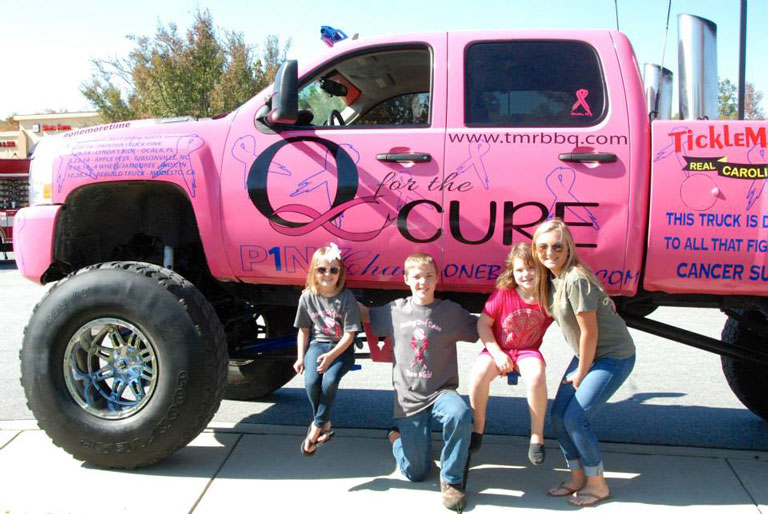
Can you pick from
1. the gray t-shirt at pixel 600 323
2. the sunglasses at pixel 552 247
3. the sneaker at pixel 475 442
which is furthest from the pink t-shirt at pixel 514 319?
the sneaker at pixel 475 442

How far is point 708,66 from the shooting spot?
404cm

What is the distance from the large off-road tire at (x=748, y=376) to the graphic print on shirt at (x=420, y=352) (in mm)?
2220

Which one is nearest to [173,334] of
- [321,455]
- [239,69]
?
[321,455]

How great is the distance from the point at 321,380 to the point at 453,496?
2.95ft

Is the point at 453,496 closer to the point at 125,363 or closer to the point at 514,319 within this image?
the point at 514,319

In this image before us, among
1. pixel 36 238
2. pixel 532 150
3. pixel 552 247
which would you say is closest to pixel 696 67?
pixel 532 150

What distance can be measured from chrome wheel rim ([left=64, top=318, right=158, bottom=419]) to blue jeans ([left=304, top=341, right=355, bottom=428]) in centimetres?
82

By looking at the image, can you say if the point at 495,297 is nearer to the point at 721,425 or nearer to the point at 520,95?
the point at 520,95

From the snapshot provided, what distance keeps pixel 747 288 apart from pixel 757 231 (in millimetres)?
288

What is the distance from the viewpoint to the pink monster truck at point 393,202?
3430 millimetres

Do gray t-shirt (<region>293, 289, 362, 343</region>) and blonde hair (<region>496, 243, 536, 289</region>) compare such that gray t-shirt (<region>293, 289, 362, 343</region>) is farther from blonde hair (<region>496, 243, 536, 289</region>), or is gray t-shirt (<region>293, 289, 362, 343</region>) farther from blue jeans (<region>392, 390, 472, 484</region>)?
blonde hair (<region>496, 243, 536, 289</region>)

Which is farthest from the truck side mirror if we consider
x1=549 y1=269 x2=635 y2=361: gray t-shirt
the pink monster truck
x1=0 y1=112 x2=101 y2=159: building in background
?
x1=0 y1=112 x2=101 y2=159: building in background

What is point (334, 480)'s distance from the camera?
142 inches

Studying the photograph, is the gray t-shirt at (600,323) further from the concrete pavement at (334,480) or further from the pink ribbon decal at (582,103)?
the pink ribbon decal at (582,103)
